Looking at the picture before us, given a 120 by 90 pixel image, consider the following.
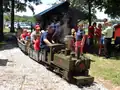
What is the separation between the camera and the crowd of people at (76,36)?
12454mm

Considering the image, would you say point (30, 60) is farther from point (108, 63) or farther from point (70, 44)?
point (70, 44)

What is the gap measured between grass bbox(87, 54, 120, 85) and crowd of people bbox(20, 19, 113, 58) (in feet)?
3.69

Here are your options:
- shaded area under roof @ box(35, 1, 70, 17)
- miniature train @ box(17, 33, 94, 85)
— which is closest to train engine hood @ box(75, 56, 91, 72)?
miniature train @ box(17, 33, 94, 85)

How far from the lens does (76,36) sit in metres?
15.3

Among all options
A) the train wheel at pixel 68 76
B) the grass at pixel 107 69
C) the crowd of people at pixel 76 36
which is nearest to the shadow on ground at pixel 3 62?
the crowd of people at pixel 76 36

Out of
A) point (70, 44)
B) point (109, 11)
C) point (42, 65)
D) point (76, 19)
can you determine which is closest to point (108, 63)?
point (42, 65)

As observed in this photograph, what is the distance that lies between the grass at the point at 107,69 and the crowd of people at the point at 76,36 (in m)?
1.12

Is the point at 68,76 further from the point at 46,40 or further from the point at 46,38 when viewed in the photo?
the point at 46,38

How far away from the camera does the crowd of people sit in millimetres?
12454

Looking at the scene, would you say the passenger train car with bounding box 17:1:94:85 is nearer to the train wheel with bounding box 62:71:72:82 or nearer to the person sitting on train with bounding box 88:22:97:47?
the train wheel with bounding box 62:71:72:82

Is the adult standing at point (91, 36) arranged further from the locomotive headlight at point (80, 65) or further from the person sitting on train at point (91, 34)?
the locomotive headlight at point (80, 65)

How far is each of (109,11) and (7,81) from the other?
14.7m

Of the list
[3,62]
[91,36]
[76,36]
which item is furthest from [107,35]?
[3,62]

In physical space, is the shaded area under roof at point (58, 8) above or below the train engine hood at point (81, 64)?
above
